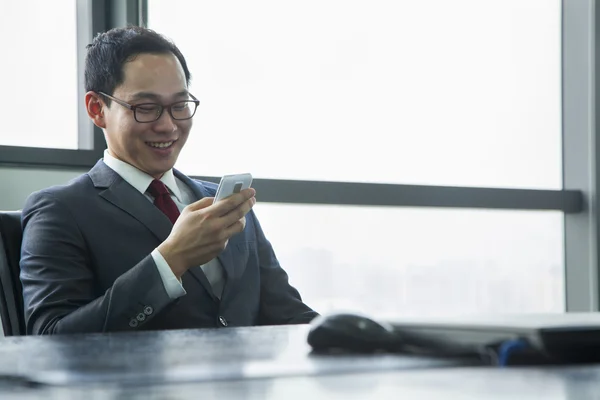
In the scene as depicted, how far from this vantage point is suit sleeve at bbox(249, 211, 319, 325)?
1.84 meters

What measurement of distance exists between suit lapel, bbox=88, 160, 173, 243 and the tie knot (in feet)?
0.19

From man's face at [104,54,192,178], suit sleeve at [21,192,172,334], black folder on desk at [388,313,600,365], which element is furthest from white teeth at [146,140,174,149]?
black folder on desk at [388,313,600,365]

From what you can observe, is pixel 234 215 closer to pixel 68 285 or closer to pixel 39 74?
pixel 68 285

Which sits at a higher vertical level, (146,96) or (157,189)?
(146,96)

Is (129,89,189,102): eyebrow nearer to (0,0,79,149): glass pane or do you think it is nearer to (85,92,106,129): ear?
(85,92,106,129): ear

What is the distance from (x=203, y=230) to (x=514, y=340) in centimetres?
101

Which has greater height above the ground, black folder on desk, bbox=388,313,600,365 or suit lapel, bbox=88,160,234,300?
A: suit lapel, bbox=88,160,234,300

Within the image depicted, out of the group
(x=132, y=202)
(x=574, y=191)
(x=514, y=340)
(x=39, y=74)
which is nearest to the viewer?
(x=514, y=340)

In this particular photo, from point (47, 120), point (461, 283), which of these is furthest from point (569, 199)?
point (47, 120)

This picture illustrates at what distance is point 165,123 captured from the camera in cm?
186

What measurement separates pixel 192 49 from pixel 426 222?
3.67 ft

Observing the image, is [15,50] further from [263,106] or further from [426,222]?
[426,222]

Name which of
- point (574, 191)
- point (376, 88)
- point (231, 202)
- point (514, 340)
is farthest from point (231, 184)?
point (574, 191)

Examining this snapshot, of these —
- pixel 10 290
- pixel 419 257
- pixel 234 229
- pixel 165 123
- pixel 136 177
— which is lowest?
pixel 419 257
